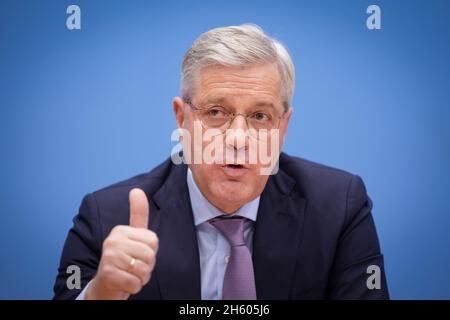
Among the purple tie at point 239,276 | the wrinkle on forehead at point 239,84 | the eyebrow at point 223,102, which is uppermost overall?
the wrinkle on forehead at point 239,84

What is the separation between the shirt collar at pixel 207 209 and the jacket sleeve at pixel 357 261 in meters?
0.36

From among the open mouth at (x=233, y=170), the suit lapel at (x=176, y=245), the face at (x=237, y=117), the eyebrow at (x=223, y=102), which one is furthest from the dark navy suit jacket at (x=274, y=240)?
the eyebrow at (x=223, y=102)

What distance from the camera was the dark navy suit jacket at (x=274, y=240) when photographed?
198 centimetres

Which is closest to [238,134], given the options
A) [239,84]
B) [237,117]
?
[237,117]

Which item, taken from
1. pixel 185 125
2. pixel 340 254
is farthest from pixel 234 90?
pixel 340 254

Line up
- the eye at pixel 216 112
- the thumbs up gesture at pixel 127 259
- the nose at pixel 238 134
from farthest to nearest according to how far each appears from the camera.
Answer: the eye at pixel 216 112 < the nose at pixel 238 134 < the thumbs up gesture at pixel 127 259

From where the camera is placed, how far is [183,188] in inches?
84.3

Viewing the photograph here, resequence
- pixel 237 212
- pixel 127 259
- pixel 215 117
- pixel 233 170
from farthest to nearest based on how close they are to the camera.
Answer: pixel 237 212 → pixel 215 117 → pixel 233 170 → pixel 127 259

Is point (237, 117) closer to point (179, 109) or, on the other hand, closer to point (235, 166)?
point (235, 166)

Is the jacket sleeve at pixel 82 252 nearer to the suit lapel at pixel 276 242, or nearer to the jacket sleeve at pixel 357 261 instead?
the suit lapel at pixel 276 242

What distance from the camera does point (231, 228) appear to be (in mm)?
2025

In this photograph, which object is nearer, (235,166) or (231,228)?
(235,166)

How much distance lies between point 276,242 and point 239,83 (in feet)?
2.00
